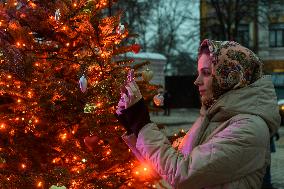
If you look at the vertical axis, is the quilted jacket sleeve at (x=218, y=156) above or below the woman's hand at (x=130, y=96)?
below

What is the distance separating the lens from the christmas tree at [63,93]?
13.1ft

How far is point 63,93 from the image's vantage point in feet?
13.2

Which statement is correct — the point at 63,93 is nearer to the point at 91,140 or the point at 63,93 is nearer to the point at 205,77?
the point at 91,140

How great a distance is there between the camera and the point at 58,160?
4.36 meters

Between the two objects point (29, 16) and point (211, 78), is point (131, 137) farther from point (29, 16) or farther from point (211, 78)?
point (29, 16)

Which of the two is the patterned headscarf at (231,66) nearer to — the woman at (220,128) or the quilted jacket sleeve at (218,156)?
the woman at (220,128)

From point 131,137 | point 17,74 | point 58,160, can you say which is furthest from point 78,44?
point 131,137

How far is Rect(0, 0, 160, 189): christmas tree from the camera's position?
13.1 ft

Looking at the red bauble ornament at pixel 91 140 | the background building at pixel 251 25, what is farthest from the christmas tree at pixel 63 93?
the background building at pixel 251 25

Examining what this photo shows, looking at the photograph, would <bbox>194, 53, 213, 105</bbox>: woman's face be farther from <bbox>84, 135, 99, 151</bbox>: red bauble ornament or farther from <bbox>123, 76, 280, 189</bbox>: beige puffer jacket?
<bbox>84, 135, 99, 151</bbox>: red bauble ornament

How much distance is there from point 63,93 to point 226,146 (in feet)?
7.48

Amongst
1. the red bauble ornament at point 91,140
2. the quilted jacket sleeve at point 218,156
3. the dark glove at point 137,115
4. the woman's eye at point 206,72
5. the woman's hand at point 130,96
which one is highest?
the woman's eye at point 206,72

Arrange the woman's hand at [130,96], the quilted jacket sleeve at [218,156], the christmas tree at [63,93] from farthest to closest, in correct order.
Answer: the christmas tree at [63,93]
the woman's hand at [130,96]
the quilted jacket sleeve at [218,156]

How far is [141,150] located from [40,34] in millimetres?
2813
